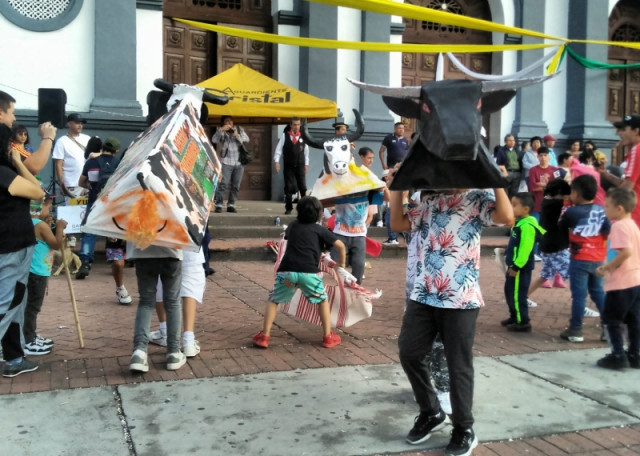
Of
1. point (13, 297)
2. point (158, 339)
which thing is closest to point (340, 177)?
point (158, 339)

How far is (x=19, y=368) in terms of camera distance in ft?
16.7

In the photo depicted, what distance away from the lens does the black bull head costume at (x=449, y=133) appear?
3.47 m

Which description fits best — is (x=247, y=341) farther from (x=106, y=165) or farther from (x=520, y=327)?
(x=106, y=165)

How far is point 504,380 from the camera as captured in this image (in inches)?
203

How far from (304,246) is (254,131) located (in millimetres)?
9501

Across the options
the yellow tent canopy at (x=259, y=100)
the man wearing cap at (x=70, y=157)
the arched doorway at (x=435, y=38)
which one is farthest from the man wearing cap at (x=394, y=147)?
the man wearing cap at (x=70, y=157)

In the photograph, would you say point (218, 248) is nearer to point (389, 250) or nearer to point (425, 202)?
point (389, 250)

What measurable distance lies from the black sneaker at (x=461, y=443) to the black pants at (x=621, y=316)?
225 cm

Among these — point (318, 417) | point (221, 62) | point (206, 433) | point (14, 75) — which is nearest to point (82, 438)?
point (206, 433)

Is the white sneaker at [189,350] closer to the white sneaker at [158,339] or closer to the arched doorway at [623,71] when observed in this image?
the white sneaker at [158,339]

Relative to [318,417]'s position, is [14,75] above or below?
above

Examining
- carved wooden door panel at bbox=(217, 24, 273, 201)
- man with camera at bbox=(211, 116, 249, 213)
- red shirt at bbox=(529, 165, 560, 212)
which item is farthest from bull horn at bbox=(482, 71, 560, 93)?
carved wooden door panel at bbox=(217, 24, 273, 201)

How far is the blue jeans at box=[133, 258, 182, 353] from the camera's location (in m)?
5.16

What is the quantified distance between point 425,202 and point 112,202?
1.91 m
